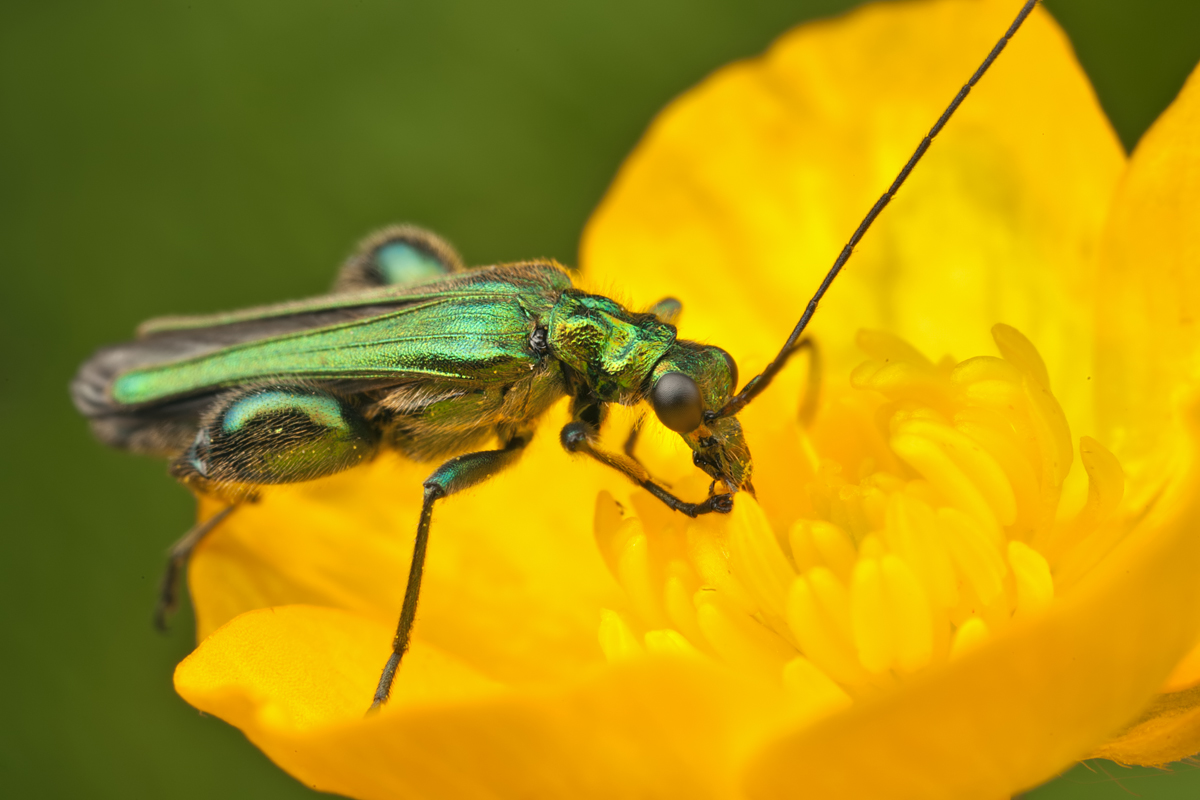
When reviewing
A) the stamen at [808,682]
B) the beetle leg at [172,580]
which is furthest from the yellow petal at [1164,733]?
the beetle leg at [172,580]

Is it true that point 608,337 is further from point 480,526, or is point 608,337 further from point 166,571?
point 166,571

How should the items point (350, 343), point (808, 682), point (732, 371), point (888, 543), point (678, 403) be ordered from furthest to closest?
point (350, 343)
point (732, 371)
point (678, 403)
point (888, 543)
point (808, 682)

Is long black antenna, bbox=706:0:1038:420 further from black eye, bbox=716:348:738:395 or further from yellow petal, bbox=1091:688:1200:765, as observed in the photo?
yellow petal, bbox=1091:688:1200:765

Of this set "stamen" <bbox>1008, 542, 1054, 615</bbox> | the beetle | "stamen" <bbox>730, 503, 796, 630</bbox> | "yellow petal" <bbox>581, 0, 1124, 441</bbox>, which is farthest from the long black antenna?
"stamen" <bbox>1008, 542, 1054, 615</bbox>

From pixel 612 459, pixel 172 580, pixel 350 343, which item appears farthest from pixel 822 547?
pixel 172 580

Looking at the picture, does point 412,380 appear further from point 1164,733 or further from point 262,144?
point 1164,733

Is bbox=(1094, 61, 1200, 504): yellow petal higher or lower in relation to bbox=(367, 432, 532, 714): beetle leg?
higher
